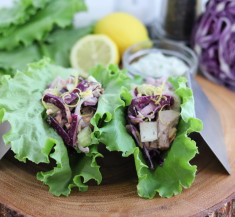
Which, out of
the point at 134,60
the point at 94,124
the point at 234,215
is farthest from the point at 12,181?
the point at 134,60

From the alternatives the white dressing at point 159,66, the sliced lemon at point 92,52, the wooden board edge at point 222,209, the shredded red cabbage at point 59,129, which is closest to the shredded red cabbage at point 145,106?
the shredded red cabbage at point 59,129

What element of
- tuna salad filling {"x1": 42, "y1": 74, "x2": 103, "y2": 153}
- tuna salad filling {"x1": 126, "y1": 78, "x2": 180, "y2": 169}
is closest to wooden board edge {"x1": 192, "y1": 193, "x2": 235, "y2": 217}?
tuna salad filling {"x1": 126, "y1": 78, "x2": 180, "y2": 169}

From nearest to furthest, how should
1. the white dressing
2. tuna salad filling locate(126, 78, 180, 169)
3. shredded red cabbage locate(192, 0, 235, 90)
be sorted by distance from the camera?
tuna salad filling locate(126, 78, 180, 169) → the white dressing → shredded red cabbage locate(192, 0, 235, 90)

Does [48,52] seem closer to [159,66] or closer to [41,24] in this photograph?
[41,24]

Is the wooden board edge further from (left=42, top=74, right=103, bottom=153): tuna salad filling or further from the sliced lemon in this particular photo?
the sliced lemon

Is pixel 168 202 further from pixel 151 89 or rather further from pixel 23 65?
pixel 23 65

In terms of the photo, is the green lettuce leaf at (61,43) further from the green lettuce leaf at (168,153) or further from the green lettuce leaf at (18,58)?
the green lettuce leaf at (168,153)
